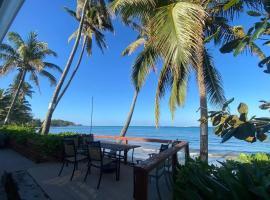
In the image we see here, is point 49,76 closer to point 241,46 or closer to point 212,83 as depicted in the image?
point 212,83

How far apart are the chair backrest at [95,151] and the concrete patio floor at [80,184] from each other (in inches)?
20.6

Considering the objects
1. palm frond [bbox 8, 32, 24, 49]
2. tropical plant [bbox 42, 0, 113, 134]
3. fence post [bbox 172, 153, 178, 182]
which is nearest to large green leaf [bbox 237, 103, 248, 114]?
fence post [bbox 172, 153, 178, 182]

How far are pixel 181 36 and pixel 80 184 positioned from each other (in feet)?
12.3

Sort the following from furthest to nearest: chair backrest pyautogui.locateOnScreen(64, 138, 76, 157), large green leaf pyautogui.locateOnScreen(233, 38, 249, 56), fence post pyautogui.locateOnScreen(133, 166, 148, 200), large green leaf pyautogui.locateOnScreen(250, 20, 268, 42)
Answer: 1. chair backrest pyautogui.locateOnScreen(64, 138, 76, 157)
2. fence post pyautogui.locateOnScreen(133, 166, 148, 200)
3. large green leaf pyautogui.locateOnScreen(233, 38, 249, 56)
4. large green leaf pyautogui.locateOnScreen(250, 20, 268, 42)

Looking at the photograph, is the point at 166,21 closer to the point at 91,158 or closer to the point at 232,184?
the point at 91,158

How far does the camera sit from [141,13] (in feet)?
24.1

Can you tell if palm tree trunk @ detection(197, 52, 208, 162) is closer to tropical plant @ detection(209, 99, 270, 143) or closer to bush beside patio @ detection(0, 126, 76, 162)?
bush beside patio @ detection(0, 126, 76, 162)

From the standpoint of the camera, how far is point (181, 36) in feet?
17.1

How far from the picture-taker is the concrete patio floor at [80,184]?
4.45 metres

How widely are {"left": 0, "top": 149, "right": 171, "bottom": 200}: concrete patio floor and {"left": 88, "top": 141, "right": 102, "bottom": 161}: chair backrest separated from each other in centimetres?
52

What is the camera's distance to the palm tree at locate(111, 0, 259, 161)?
532 centimetres

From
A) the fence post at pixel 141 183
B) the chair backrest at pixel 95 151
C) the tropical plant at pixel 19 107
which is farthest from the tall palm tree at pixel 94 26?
the tropical plant at pixel 19 107

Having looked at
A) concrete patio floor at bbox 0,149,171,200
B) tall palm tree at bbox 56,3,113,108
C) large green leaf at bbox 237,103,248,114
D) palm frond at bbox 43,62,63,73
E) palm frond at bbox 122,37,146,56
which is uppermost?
tall palm tree at bbox 56,3,113,108

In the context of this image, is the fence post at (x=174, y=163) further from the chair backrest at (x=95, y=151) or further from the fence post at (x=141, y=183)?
the chair backrest at (x=95, y=151)
